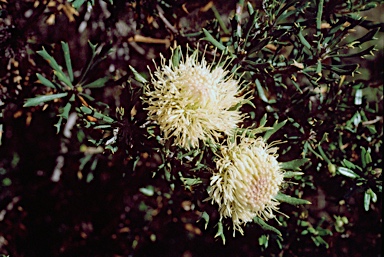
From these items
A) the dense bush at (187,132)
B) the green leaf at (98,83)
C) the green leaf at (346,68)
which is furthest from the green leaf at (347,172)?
the green leaf at (98,83)

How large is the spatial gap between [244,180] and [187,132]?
A: 0.62 feet

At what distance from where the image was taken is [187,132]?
3.61ft

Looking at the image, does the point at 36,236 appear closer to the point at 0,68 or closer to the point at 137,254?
the point at 137,254

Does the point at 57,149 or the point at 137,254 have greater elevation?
the point at 57,149

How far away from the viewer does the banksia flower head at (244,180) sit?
1122 mm

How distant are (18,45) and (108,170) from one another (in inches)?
22.9

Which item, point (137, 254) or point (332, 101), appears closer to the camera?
point (332, 101)

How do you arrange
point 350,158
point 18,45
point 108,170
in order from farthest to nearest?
point 108,170 < point 350,158 < point 18,45

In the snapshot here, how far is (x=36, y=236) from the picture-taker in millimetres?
1855

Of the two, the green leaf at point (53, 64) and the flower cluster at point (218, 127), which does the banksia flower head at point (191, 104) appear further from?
the green leaf at point (53, 64)

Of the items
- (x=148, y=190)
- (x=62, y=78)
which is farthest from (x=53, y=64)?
(x=148, y=190)

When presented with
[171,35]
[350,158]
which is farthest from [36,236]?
[350,158]

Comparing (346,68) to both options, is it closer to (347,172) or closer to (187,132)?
(347,172)

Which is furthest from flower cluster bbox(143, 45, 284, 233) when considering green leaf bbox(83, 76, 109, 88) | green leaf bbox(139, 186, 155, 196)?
green leaf bbox(139, 186, 155, 196)
